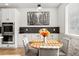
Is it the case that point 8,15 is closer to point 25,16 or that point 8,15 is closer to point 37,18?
point 25,16

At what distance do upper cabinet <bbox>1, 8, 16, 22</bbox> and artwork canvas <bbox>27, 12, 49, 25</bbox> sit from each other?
3.20 ft

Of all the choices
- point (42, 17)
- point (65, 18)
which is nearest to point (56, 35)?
point (42, 17)

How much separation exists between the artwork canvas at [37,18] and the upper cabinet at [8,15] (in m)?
0.98

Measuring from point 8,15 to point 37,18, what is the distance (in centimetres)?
155

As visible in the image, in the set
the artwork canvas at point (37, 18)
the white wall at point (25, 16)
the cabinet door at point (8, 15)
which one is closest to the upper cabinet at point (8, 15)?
the cabinet door at point (8, 15)

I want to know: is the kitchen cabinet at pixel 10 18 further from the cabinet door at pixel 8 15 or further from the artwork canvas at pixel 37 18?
the artwork canvas at pixel 37 18

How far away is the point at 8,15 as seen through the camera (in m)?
7.16

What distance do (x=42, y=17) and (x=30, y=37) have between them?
1.28m

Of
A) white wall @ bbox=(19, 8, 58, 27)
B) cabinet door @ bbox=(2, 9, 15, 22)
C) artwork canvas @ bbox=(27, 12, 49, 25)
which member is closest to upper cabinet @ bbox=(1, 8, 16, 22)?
cabinet door @ bbox=(2, 9, 15, 22)

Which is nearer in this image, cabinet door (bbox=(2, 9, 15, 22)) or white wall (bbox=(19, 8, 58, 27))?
cabinet door (bbox=(2, 9, 15, 22))

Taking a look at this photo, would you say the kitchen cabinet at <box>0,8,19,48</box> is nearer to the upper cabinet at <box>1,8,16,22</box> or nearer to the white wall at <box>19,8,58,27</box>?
the upper cabinet at <box>1,8,16,22</box>

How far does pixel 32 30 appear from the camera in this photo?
7609 mm

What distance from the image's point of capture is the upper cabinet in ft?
23.3

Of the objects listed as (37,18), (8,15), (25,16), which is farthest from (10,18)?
(37,18)
